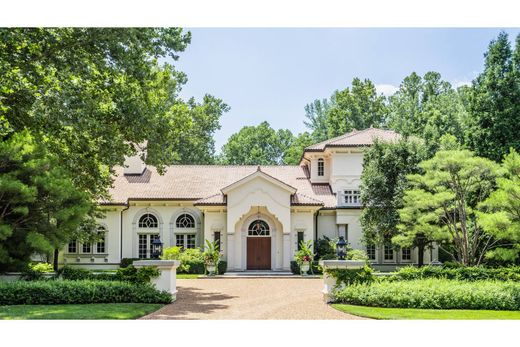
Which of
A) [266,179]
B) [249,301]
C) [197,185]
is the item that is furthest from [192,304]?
[197,185]

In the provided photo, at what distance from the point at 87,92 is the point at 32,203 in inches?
160

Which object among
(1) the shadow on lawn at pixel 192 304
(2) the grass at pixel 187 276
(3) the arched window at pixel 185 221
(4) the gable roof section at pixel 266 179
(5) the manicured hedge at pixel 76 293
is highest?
(4) the gable roof section at pixel 266 179

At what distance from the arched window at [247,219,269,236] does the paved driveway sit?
21.1 feet

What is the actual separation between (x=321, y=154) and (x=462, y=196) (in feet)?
47.9

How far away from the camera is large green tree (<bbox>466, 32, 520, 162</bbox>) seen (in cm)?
3181

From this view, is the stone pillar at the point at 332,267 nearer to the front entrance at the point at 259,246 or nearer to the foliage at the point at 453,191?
the foliage at the point at 453,191

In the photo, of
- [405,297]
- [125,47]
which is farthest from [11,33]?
[405,297]

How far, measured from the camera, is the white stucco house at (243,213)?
33156mm

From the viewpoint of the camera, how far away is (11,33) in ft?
59.6

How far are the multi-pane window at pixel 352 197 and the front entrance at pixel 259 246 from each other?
17.6 ft

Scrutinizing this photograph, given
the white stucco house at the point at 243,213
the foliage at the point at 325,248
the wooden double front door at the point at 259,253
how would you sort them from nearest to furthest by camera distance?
the white stucco house at the point at 243,213 → the foliage at the point at 325,248 → the wooden double front door at the point at 259,253

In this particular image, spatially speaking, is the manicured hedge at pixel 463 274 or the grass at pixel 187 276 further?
the grass at pixel 187 276

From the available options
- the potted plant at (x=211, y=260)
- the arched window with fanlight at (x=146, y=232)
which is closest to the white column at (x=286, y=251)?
the potted plant at (x=211, y=260)

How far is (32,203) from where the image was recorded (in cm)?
1886
